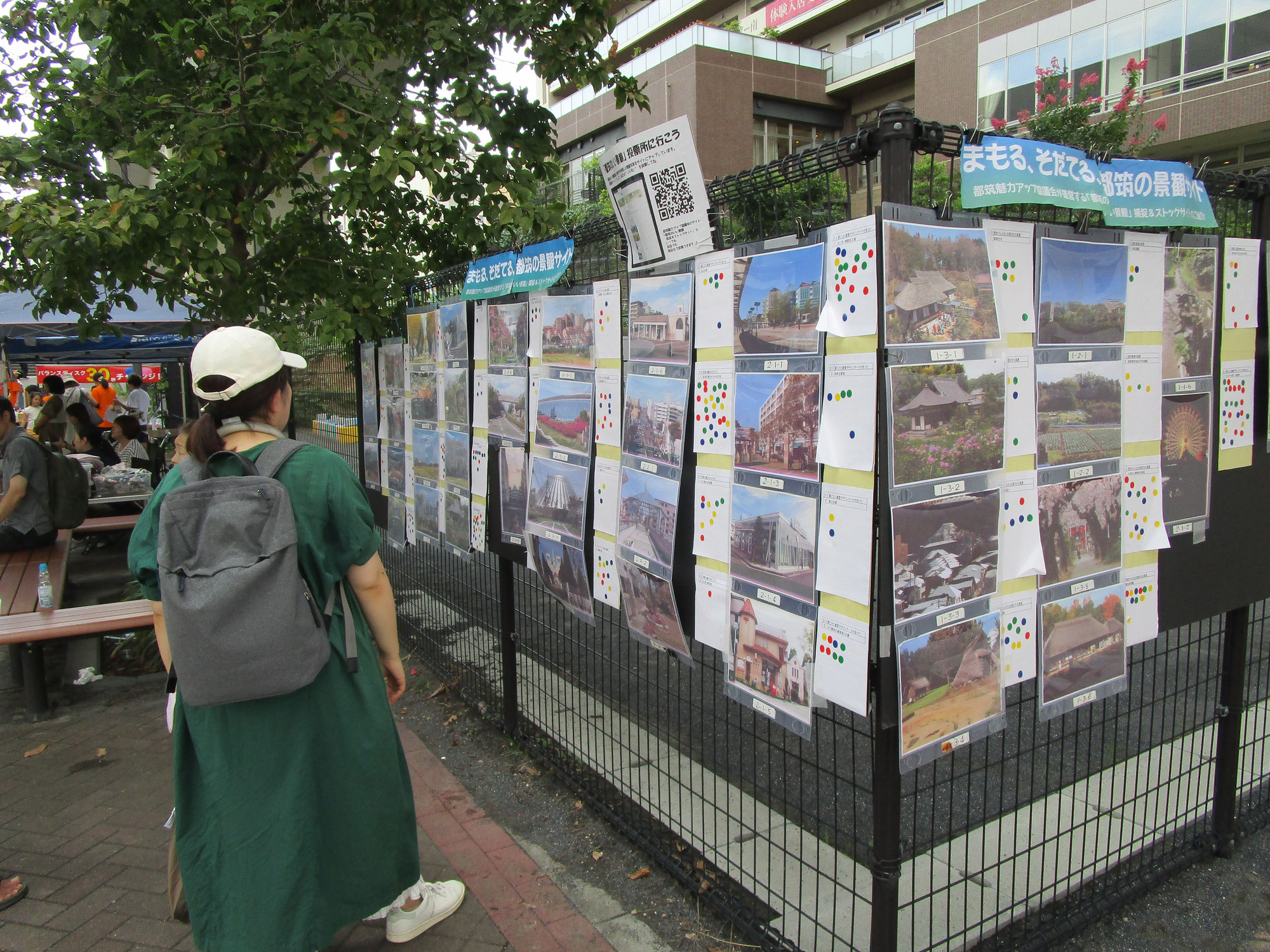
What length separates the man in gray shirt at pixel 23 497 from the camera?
643 centimetres

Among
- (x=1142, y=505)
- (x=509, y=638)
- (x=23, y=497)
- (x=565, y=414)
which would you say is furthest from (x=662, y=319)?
(x=23, y=497)

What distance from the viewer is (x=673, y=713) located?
16.0ft

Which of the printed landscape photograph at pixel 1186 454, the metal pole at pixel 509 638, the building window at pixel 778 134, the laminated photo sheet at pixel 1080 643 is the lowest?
the metal pole at pixel 509 638

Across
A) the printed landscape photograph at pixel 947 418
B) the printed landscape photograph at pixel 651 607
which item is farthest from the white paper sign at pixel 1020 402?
the printed landscape photograph at pixel 651 607

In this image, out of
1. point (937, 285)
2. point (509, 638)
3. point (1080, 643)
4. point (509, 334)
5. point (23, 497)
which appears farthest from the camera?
point (23, 497)

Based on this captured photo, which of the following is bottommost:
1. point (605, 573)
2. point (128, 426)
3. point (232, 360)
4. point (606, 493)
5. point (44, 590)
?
point (44, 590)

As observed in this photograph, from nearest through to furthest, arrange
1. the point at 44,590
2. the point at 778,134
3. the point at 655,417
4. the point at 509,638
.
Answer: the point at 655,417
the point at 509,638
the point at 44,590
the point at 778,134

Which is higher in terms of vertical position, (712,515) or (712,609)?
(712,515)

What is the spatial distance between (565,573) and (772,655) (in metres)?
1.34

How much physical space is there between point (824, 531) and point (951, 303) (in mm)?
664

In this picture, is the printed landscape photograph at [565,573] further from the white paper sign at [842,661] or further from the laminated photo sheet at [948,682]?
the laminated photo sheet at [948,682]

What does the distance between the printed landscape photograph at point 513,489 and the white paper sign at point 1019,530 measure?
2145 millimetres

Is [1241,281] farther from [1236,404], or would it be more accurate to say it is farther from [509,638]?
[509,638]

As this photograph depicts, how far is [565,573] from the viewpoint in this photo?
3525 millimetres
